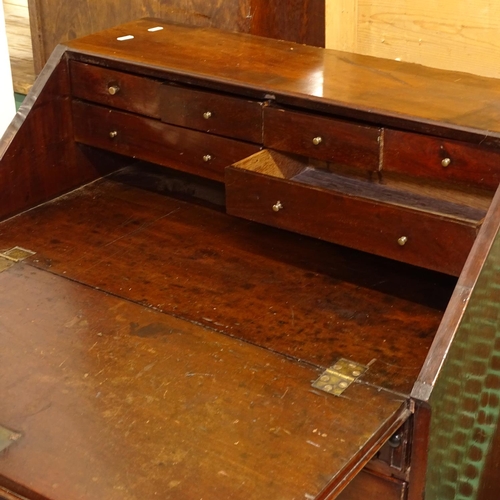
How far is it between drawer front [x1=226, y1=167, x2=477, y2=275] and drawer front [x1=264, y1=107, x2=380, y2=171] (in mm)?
94

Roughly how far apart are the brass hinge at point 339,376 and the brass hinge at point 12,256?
31.5 inches

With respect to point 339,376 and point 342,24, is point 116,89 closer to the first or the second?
point 342,24

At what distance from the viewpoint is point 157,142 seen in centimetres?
233

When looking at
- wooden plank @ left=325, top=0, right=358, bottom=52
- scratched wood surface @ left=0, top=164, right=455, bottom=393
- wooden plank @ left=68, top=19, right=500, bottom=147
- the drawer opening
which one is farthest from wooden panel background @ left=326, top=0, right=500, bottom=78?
scratched wood surface @ left=0, top=164, right=455, bottom=393

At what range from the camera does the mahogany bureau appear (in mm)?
1518

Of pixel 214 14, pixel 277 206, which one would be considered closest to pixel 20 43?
pixel 214 14

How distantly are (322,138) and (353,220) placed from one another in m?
0.20

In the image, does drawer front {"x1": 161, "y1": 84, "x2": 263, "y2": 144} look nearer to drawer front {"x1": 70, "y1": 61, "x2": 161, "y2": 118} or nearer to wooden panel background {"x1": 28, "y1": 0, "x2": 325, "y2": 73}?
drawer front {"x1": 70, "y1": 61, "x2": 161, "y2": 118}

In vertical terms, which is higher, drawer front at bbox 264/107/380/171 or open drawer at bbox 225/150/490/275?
A: drawer front at bbox 264/107/380/171

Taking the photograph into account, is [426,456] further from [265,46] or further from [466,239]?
[265,46]

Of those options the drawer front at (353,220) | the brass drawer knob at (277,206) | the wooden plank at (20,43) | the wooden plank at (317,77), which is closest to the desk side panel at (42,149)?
the wooden plank at (317,77)

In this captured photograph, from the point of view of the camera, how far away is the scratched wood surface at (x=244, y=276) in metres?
1.83

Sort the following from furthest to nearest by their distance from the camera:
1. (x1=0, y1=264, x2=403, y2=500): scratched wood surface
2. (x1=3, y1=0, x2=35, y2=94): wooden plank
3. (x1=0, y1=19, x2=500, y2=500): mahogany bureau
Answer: (x1=3, y1=0, x2=35, y2=94): wooden plank
(x1=0, y1=19, x2=500, y2=500): mahogany bureau
(x1=0, y1=264, x2=403, y2=500): scratched wood surface

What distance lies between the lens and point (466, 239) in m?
1.76
